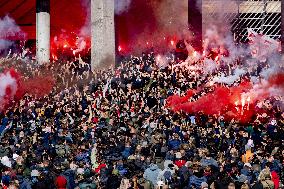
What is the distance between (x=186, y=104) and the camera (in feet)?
60.5

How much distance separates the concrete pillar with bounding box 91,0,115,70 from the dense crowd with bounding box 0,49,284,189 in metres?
4.44

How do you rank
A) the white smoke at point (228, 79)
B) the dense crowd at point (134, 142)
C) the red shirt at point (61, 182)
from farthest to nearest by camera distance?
1. the white smoke at point (228, 79)
2. the dense crowd at point (134, 142)
3. the red shirt at point (61, 182)

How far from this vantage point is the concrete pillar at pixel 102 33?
87.8ft

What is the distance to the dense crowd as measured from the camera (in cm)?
1072

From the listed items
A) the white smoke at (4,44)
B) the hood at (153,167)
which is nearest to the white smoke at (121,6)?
the white smoke at (4,44)

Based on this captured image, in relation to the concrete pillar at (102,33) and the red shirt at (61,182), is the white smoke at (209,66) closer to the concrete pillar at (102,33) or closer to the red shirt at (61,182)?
the concrete pillar at (102,33)

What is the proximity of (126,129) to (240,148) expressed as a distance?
3.59m

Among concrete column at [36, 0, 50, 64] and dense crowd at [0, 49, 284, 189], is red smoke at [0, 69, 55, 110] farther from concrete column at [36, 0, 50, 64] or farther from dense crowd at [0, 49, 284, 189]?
concrete column at [36, 0, 50, 64]

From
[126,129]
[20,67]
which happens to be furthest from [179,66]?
[126,129]

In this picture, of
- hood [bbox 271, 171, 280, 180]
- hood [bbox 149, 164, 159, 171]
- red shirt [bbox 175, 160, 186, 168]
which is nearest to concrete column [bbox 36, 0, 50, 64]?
red shirt [bbox 175, 160, 186, 168]

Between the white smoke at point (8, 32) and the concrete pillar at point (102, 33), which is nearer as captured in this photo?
the concrete pillar at point (102, 33)

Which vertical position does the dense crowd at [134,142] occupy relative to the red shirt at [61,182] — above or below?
above

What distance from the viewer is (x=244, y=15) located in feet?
110

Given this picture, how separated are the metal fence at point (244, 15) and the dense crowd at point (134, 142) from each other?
1110cm
